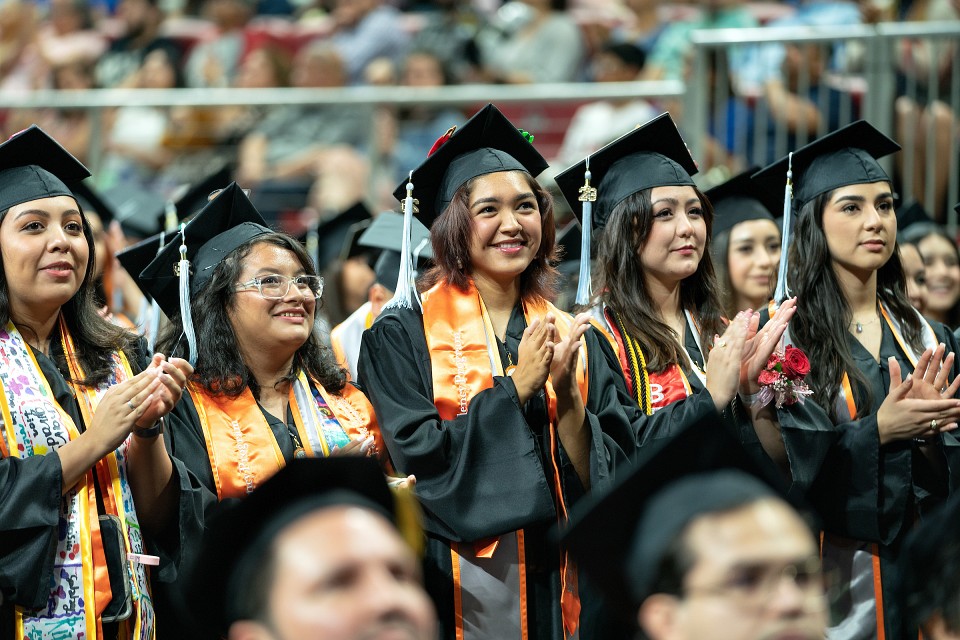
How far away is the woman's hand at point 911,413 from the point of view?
414 centimetres

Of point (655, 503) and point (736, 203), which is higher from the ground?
point (736, 203)

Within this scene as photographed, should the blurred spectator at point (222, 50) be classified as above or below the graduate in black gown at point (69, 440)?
above

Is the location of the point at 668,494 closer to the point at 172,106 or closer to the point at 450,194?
the point at 450,194

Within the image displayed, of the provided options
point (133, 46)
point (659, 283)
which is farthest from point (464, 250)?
point (133, 46)

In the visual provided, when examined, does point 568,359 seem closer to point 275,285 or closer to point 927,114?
point 275,285

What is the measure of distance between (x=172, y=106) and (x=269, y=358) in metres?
5.36

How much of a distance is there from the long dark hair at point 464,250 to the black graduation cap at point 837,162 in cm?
100

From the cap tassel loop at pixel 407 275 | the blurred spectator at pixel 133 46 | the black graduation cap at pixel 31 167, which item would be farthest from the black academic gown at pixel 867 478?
the blurred spectator at pixel 133 46

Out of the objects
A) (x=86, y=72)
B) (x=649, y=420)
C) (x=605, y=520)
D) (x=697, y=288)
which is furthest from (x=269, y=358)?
(x=86, y=72)

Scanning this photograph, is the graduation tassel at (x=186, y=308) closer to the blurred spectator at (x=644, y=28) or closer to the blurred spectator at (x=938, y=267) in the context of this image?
the blurred spectator at (x=938, y=267)

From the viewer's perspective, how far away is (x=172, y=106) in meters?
9.07

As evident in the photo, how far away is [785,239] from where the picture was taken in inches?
183

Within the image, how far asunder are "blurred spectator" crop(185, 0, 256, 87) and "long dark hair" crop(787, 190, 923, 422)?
7.21 metres

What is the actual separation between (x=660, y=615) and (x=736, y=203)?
3.71 meters
